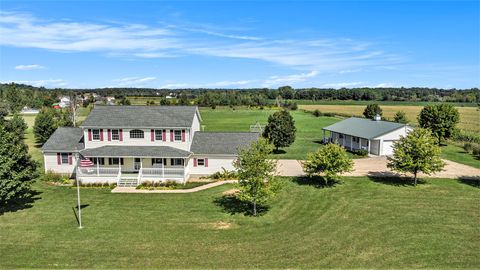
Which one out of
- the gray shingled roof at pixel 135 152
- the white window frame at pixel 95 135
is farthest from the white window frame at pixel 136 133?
the white window frame at pixel 95 135

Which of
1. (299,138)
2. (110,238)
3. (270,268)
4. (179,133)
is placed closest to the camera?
(270,268)

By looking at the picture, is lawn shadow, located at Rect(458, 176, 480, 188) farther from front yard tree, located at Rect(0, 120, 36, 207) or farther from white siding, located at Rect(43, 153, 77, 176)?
white siding, located at Rect(43, 153, 77, 176)

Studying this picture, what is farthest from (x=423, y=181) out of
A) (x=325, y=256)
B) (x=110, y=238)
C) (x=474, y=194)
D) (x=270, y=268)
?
(x=110, y=238)

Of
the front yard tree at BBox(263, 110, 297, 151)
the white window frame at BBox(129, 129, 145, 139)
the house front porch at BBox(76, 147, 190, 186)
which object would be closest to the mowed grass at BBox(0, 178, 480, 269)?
the house front porch at BBox(76, 147, 190, 186)

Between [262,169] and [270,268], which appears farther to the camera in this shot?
[262,169]

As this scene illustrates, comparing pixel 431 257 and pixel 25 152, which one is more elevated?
pixel 25 152

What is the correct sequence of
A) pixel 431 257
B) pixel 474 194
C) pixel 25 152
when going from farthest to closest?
pixel 474 194 → pixel 25 152 → pixel 431 257

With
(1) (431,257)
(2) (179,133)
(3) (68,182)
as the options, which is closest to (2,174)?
(3) (68,182)

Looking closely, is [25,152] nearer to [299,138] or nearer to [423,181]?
[423,181]
